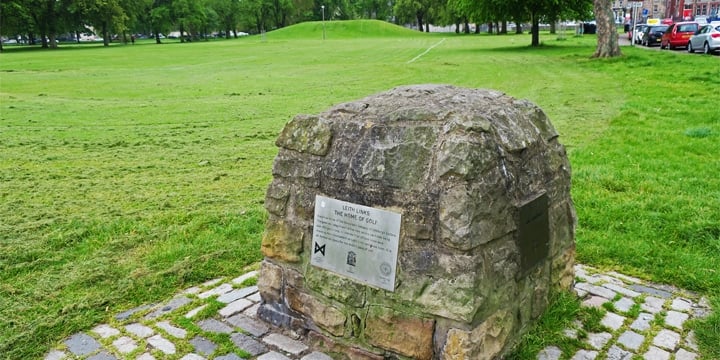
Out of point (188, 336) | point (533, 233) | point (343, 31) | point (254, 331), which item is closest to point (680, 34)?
point (533, 233)

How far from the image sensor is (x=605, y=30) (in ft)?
89.6

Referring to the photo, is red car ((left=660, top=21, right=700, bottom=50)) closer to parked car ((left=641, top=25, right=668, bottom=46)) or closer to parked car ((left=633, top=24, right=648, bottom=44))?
parked car ((left=641, top=25, right=668, bottom=46))

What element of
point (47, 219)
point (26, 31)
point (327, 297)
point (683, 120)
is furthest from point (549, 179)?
point (26, 31)

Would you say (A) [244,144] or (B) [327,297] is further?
(A) [244,144]

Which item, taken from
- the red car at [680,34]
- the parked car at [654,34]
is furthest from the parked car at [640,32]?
the red car at [680,34]

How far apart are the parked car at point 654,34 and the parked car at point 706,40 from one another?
7.56 metres

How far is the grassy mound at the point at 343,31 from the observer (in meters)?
85.1

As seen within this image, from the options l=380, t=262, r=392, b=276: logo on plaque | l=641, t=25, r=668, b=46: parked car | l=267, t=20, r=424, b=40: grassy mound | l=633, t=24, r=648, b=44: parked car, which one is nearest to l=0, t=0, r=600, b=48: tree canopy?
l=641, t=25, r=668, b=46: parked car

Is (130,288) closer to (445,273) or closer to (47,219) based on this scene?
(47,219)

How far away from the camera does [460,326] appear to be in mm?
3465

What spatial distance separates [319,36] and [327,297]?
83.5 m

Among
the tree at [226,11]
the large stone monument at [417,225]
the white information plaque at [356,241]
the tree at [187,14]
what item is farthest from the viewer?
the tree at [226,11]

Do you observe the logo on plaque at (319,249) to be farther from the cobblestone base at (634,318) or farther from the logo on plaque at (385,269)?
the cobblestone base at (634,318)

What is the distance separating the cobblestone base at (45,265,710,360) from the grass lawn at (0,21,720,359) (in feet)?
0.59
